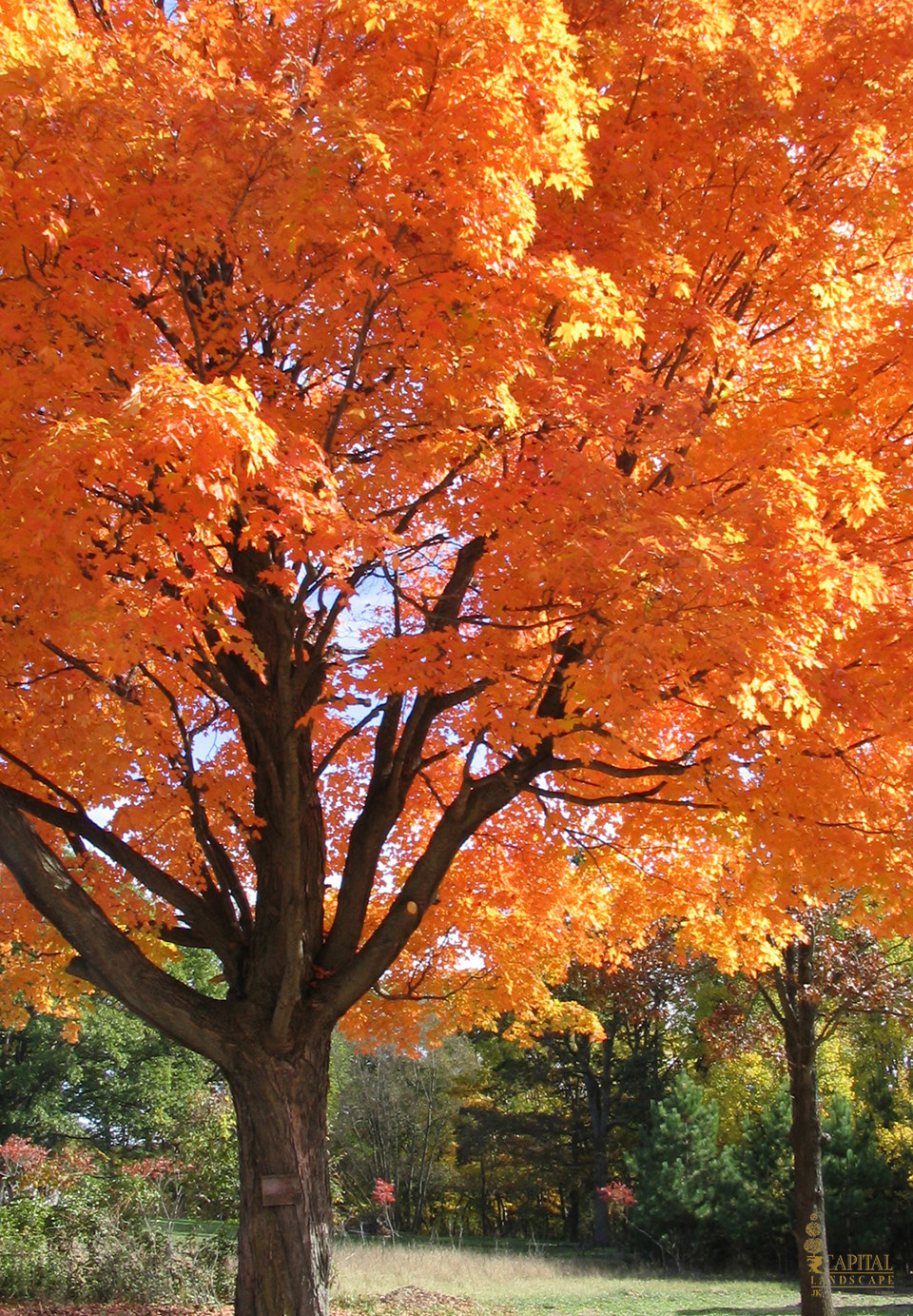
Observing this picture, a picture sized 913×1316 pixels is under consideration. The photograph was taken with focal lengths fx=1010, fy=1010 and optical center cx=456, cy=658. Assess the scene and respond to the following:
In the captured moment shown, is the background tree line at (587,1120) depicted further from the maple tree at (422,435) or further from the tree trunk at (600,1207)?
the maple tree at (422,435)

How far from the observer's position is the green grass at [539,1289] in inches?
525

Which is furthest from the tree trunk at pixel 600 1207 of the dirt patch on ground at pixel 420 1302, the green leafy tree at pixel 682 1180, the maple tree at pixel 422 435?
the maple tree at pixel 422 435

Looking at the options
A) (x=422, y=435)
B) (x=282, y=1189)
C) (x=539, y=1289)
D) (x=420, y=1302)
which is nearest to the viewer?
(x=422, y=435)

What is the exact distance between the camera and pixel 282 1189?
6012mm

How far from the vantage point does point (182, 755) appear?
7012 mm

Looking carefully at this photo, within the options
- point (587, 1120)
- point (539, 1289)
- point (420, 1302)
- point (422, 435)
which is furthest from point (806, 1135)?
point (587, 1120)

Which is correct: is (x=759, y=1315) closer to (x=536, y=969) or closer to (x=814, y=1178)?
(x=814, y=1178)

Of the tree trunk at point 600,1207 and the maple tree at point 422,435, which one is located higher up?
the maple tree at point 422,435

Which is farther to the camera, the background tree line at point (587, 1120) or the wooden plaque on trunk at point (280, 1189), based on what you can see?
the background tree line at point (587, 1120)

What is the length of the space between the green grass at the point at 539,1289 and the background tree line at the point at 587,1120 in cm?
219

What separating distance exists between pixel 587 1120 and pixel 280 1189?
31577 mm

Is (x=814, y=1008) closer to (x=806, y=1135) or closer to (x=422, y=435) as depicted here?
(x=806, y=1135)

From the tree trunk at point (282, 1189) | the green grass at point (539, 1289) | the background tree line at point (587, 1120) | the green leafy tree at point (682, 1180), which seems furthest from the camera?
the green leafy tree at point (682, 1180)

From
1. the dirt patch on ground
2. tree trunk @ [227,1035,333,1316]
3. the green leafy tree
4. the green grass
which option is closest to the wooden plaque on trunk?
tree trunk @ [227,1035,333,1316]
